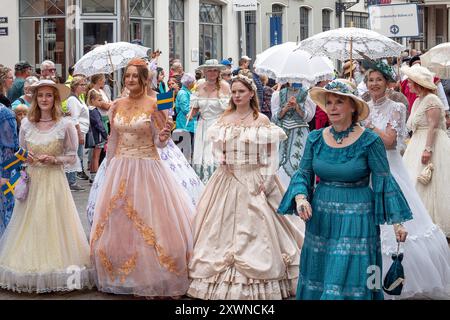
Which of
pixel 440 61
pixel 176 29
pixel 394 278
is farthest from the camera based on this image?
pixel 176 29

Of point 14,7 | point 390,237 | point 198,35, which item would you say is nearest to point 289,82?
point 390,237

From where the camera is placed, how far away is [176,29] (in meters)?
27.5

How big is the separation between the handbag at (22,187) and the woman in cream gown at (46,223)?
0.13 feet

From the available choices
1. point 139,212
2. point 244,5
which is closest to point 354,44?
point 139,212

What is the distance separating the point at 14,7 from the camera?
2444cm

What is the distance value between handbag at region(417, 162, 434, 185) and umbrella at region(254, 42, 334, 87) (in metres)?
1.67

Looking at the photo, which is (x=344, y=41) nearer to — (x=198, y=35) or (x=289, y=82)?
(x=289, y=82)

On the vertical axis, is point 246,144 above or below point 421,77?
below

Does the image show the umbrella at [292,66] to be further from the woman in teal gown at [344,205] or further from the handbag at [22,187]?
the woman in teal gown at [344,205]

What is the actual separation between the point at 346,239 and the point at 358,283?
11.4 inches

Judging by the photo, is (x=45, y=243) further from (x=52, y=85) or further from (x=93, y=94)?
(x=93, y=94)

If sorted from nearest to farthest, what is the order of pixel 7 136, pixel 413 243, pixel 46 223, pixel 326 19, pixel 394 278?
pixel 394 278
pixel 413 243
pixel 46 223
pixel 7 136
pixel 326 19

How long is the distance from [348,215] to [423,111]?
446 cm

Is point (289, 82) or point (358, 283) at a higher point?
point (289, 82)
